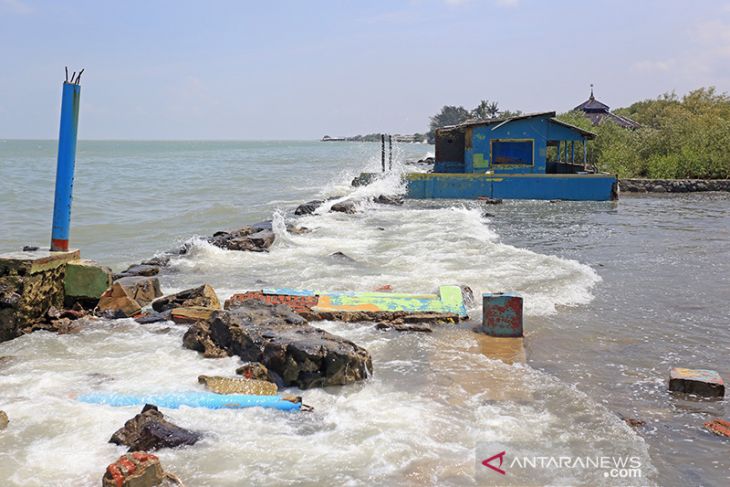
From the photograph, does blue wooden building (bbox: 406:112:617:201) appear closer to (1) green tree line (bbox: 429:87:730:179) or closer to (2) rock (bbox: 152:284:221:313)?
(1) green tree line (bbox: 429:87:730:179)

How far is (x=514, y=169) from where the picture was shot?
89.9 feet

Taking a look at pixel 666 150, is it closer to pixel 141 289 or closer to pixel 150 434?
pixel 141 289

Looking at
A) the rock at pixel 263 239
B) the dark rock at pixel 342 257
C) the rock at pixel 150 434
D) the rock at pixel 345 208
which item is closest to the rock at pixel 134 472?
the rock at pixel 150 434

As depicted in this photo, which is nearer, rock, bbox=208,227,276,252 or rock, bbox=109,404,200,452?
rock, bbox=109,404,200,452

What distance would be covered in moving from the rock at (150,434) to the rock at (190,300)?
12.3 ft

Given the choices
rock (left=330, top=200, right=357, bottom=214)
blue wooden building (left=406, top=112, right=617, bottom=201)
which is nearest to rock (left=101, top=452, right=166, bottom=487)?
rock (left=330, top=200, right=357, bottom=214)

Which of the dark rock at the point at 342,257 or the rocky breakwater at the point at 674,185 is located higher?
the rocky breakwater at the point at 674,185

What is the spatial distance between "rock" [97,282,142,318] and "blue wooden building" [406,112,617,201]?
1876 centimetres

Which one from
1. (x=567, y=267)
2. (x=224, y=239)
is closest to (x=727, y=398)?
(x=567, y=267)

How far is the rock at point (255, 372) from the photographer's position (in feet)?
20.0

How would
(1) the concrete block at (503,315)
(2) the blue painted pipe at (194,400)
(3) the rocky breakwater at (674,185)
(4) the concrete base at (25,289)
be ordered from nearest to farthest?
(2) the blue painted pipe at (194,400)
(4) the concrete base at (25,289)
(1) the concrete block at (503,315)
(3) the rocky breakwater at (674,185)

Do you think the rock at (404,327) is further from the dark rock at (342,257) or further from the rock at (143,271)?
the rock at (143,271)

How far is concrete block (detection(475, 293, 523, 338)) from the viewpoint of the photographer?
761cm

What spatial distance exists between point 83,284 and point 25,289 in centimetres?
89
